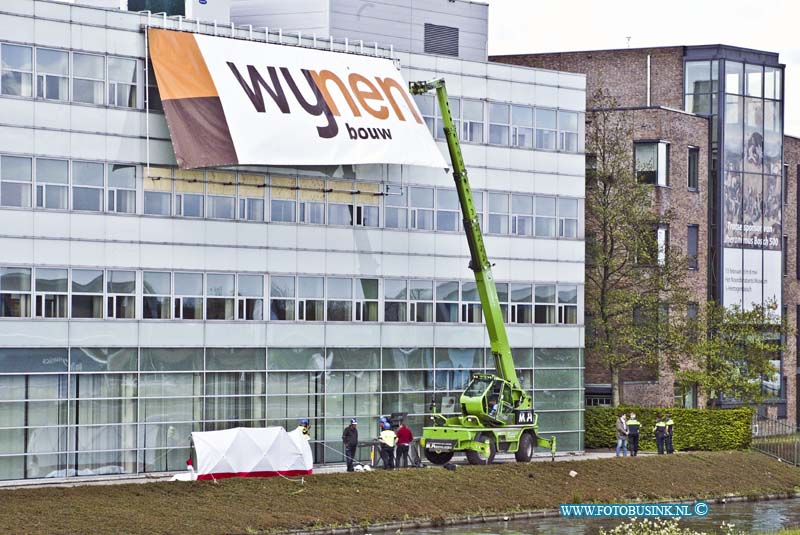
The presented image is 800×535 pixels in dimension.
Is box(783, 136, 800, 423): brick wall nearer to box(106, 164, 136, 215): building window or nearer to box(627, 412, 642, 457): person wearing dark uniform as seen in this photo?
box(627, 412, 642, 457): person wearing dark uniform

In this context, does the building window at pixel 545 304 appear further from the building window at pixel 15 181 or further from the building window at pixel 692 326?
the building window at pixel 15 181

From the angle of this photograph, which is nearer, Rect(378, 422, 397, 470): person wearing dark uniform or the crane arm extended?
Rect(378, 422, 397, 470): person wearing dark uniform

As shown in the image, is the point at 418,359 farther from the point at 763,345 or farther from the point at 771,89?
the point at 771,89

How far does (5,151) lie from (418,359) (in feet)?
55.7

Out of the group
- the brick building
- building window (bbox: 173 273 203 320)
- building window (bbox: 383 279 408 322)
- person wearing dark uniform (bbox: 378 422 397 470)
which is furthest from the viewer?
the brick building

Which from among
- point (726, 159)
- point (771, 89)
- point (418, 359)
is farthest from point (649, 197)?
point (418, 359)

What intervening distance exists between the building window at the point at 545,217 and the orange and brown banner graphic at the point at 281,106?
248 inches

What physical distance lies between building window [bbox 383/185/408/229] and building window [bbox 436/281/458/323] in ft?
9.17

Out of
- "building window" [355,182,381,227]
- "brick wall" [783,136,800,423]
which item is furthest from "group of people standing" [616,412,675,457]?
"brick wall" [783,136,800,423]

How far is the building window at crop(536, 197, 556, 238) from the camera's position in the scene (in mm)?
58969

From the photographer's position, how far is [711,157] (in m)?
73.5

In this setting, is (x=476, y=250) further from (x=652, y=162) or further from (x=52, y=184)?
(x=652, y=162)

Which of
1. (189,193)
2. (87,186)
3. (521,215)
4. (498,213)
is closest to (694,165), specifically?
(521,215)

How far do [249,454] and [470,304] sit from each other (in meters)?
15.3
